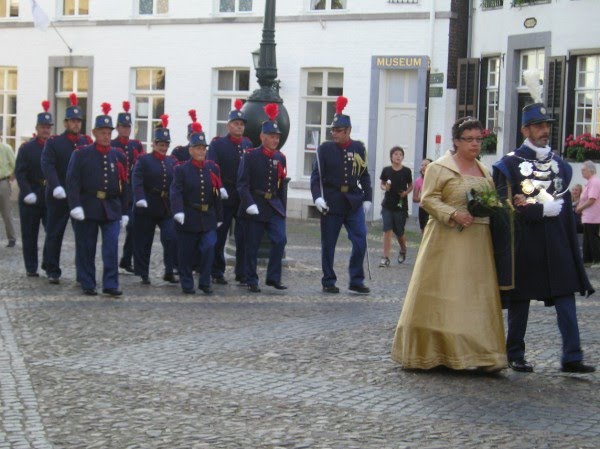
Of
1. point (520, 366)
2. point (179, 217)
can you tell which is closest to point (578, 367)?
point (520, 366)

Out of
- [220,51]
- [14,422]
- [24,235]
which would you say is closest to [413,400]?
[14,422]

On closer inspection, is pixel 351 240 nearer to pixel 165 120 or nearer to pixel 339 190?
pixel 339 190

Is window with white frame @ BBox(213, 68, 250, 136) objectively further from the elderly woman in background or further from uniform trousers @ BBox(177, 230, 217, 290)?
uniform trousers @ BBox(177, 230, 217, 290)

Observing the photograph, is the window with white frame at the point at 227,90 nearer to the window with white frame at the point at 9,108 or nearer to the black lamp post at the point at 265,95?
the window with white frame at the point at 9,108

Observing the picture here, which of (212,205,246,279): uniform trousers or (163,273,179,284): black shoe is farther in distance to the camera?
(212,205,246,279): uniform trousers

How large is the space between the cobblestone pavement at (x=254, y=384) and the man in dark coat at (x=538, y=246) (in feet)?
1.05

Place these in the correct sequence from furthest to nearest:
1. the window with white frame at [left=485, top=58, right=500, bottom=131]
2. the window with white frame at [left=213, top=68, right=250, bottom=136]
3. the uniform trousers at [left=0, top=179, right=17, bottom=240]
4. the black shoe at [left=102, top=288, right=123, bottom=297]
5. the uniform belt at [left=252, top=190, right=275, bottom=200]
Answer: the window with white frame at [left=213, top=68, right=250, bottom=136] → the window with white frame at [left=485, top=58, right=500, bottom=131] → the uniform trousers at [left=0, top=179, right=17, bottom=240] → the uniform belt at [left=252, top=190, right=275, bottom=200] → the black shoe at [left=102, top=288, right=123, bottom=297]

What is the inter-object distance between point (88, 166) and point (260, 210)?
2.02 meters

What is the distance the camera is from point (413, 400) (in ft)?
27.9

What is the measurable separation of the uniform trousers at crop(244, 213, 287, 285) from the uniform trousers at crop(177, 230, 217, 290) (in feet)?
1.45

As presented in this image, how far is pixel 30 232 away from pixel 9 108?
72.0 feet

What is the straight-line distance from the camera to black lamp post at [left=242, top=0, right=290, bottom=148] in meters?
17.8

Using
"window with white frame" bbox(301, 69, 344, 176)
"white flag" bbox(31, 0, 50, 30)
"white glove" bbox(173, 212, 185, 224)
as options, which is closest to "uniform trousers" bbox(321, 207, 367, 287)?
"white glove" bbox(173, 212, 185, 224)

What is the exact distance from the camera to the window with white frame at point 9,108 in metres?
37.2
